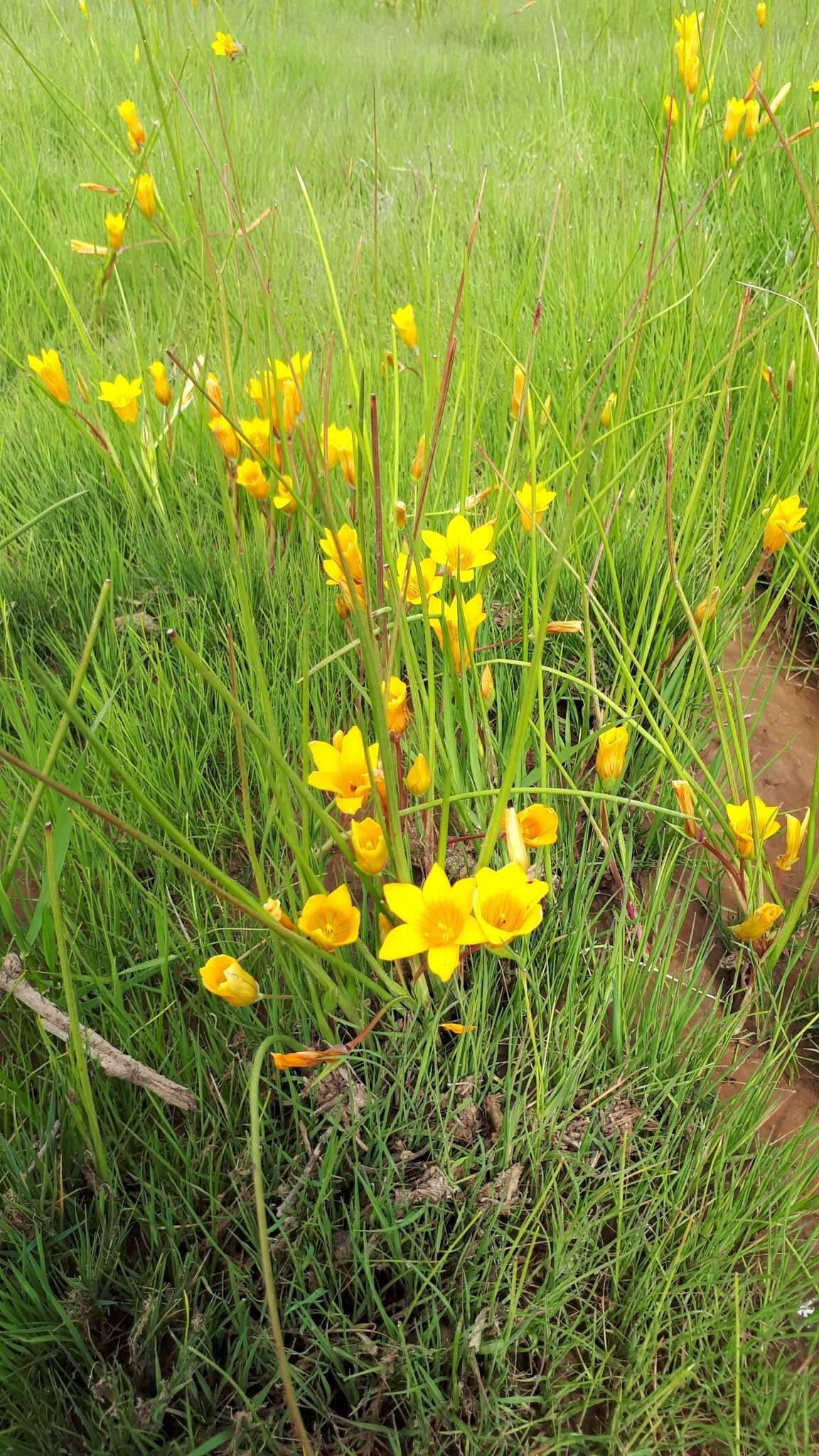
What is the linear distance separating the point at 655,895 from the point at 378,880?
0.34m

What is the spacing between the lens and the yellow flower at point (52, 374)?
126cm

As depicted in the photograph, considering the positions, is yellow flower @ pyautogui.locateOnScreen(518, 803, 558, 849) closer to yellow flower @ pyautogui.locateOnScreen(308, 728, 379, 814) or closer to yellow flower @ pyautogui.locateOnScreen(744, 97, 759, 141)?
yellow flower @ pyautogui.locateOnScreen(308, 728, 379, 814)

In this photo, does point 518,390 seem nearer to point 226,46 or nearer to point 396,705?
point 396,705

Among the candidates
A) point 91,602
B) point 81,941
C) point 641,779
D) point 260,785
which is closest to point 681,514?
point 641,779

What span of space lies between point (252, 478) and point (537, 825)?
66 cm

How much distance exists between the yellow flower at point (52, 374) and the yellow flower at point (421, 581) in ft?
2.12

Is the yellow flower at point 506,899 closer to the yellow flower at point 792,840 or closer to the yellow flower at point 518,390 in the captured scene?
the yellow flower at point 792,840

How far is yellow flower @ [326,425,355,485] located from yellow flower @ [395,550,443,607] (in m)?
0.12

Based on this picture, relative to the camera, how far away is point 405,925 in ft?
2.47

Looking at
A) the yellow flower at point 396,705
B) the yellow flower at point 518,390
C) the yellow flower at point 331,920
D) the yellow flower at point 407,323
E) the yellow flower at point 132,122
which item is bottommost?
the yellow flower at point 331,920

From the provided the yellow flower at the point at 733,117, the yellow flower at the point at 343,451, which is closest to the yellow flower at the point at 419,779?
the yellow flower at the point at 343,451

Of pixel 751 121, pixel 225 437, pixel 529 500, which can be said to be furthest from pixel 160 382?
pixel 751 121

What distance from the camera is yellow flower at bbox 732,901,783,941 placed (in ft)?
3.07

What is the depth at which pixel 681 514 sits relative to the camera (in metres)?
1.45
